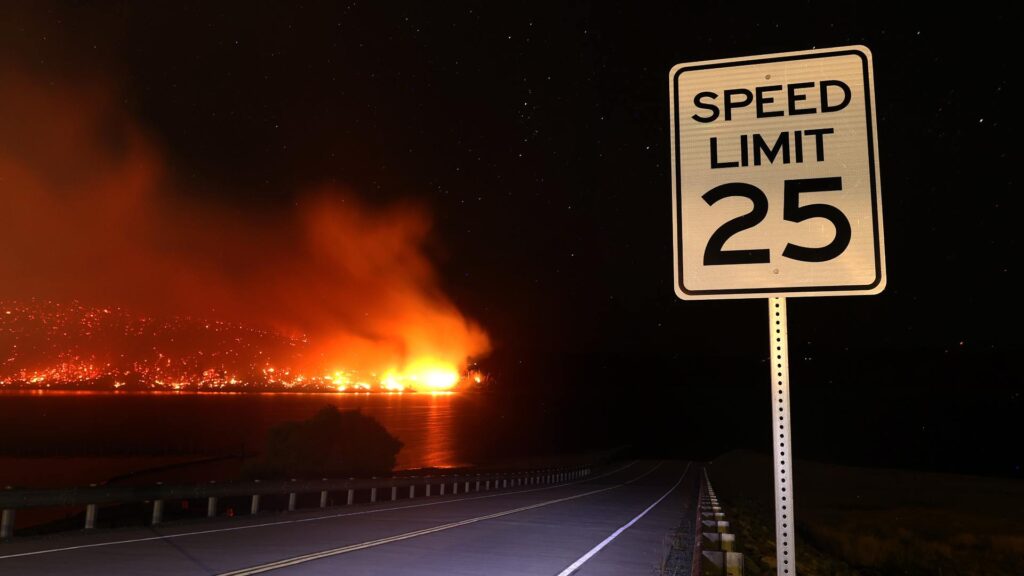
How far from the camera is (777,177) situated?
9.02 ft

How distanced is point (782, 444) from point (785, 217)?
2.68 feet

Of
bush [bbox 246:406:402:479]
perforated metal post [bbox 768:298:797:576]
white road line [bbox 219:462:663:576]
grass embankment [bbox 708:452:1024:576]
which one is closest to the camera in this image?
perforated metal post [bbox 768:298:797:576]

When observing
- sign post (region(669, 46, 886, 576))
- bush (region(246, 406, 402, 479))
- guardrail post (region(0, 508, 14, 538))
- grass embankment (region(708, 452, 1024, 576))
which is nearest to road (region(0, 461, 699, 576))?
guardrail post (region(0, 508, 14, 538))

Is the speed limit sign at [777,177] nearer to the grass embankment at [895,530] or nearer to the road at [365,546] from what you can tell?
the road at [365,546]

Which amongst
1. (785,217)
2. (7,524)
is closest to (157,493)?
(7,524)

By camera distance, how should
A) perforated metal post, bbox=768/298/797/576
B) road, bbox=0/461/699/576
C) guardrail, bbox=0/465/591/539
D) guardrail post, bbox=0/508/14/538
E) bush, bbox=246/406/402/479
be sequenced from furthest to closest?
bush, bbox=246/406/402/479 → guardrail, bbox=0/465/591/539 → guardrail post, bbox=0/508/14/538 → road, bbox=0/461/699/576 → perforated metal post, bbox=768/298/797/576

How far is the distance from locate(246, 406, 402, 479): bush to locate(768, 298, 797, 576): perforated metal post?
184 ft

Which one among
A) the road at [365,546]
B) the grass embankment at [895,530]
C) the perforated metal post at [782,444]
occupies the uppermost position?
the perforated metal post at [782,444]

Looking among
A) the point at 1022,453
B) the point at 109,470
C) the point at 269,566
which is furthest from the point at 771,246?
the point at 1022,453

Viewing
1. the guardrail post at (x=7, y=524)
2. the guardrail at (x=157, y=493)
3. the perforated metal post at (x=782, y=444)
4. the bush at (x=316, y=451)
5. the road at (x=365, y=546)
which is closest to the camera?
the perforated metal post at (x=782, y=444)

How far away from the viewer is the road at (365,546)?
11.9 meters

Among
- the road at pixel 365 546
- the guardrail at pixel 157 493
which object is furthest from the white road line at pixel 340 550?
the guardrail at pixel 157 493

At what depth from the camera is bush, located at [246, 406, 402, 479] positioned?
188ft

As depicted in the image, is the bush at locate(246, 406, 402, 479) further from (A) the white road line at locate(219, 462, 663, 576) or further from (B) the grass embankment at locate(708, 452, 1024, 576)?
(A) the white road line at locate(219, 462, 663, 576)
